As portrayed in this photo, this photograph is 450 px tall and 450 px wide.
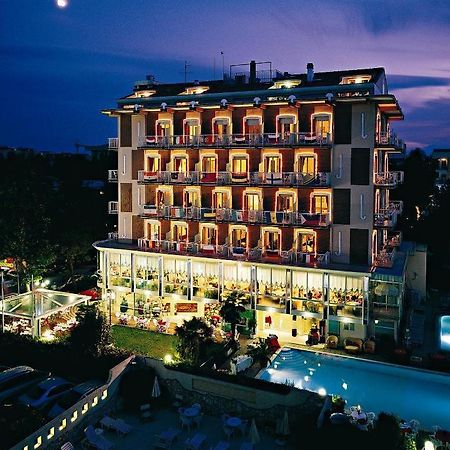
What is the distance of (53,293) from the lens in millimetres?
31438

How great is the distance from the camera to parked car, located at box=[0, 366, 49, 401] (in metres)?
21.5

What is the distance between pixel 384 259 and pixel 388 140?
7.05 m

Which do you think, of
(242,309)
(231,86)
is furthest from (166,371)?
(231,86)

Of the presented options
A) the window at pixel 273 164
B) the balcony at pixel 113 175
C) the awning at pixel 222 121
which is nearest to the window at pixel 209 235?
the window at pixel 273 164

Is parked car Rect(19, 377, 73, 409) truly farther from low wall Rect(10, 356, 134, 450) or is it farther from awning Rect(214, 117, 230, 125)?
awning Rect(214, 117, 230, 125)

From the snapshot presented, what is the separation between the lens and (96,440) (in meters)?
18.5

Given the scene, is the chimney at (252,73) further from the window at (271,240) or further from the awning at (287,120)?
the window at (271,240)

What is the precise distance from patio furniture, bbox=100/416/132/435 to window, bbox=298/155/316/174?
17143 millimetres

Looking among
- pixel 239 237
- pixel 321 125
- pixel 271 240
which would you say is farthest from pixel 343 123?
pixel 239 237

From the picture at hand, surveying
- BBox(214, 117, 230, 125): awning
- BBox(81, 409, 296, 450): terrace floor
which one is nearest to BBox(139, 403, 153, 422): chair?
BBox(81, 409, 296, 450): terrace floor

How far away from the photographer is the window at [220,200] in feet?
108

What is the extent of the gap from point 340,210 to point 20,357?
60.3 ft

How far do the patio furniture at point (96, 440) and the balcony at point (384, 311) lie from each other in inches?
627

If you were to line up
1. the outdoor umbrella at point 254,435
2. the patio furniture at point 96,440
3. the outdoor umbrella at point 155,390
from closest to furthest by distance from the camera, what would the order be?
the patio furniture at point 96,440
the outdoor umbrella at point 254,435
the outdoor umbrella at point 155,390
